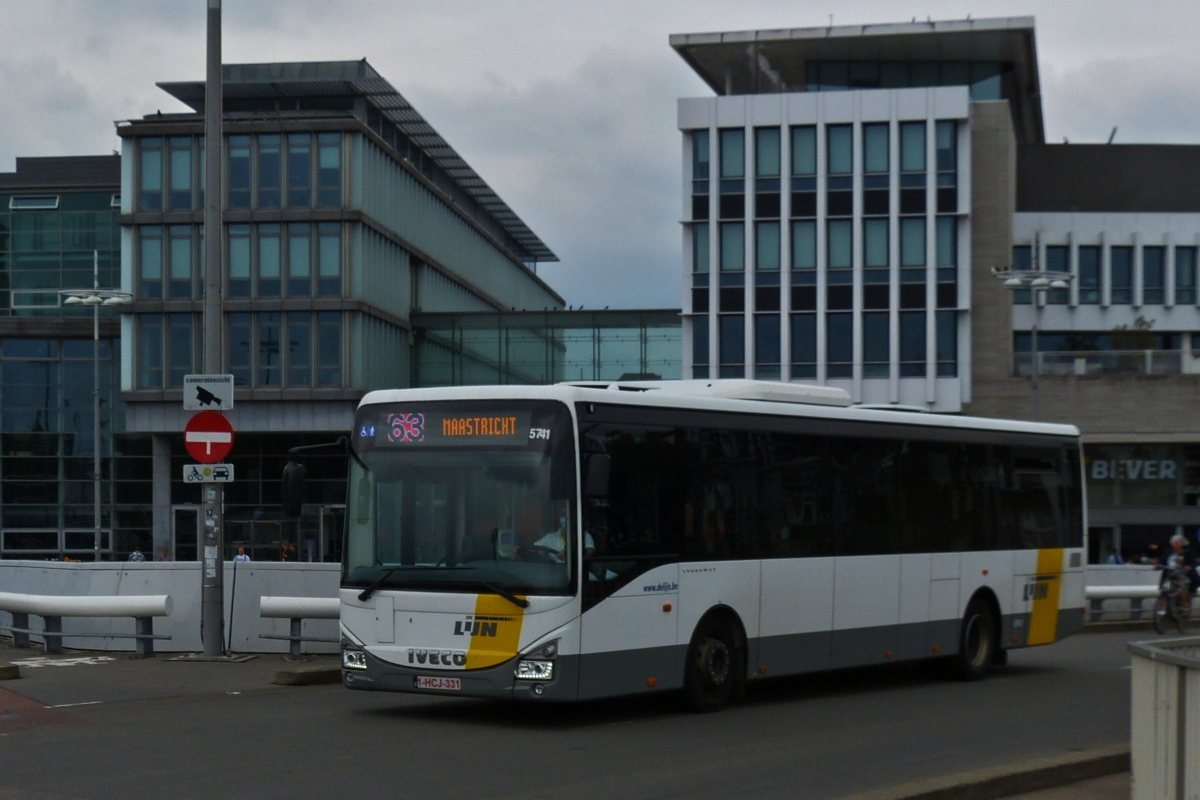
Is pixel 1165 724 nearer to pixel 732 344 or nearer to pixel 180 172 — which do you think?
pixel 732 344

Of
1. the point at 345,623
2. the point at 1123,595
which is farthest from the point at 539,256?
the point at 345,623

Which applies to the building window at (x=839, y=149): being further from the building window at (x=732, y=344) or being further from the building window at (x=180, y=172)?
the building window at (x=180, y=172)

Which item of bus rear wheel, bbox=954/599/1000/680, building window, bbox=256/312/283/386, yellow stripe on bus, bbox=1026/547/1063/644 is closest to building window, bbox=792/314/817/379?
building window, bbox=256/312/283/386

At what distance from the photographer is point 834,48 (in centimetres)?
6022

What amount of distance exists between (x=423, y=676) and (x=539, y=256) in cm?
8388

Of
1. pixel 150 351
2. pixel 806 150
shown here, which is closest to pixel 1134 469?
pixel 806 150

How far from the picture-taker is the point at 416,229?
68188 mm

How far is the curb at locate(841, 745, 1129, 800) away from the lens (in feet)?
29.2

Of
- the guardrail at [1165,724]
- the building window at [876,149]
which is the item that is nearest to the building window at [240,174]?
the building window at [876,149]

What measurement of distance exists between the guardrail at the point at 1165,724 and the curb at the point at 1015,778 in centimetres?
114

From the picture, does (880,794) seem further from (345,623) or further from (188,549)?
(188,549)

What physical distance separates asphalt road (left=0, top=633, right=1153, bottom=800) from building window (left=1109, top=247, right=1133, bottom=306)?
50.2 metres

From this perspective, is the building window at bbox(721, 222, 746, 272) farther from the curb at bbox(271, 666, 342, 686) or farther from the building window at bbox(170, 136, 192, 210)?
the curb at bbox(271, 666, 342, 686)

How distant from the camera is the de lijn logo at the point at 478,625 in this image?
1280cm
